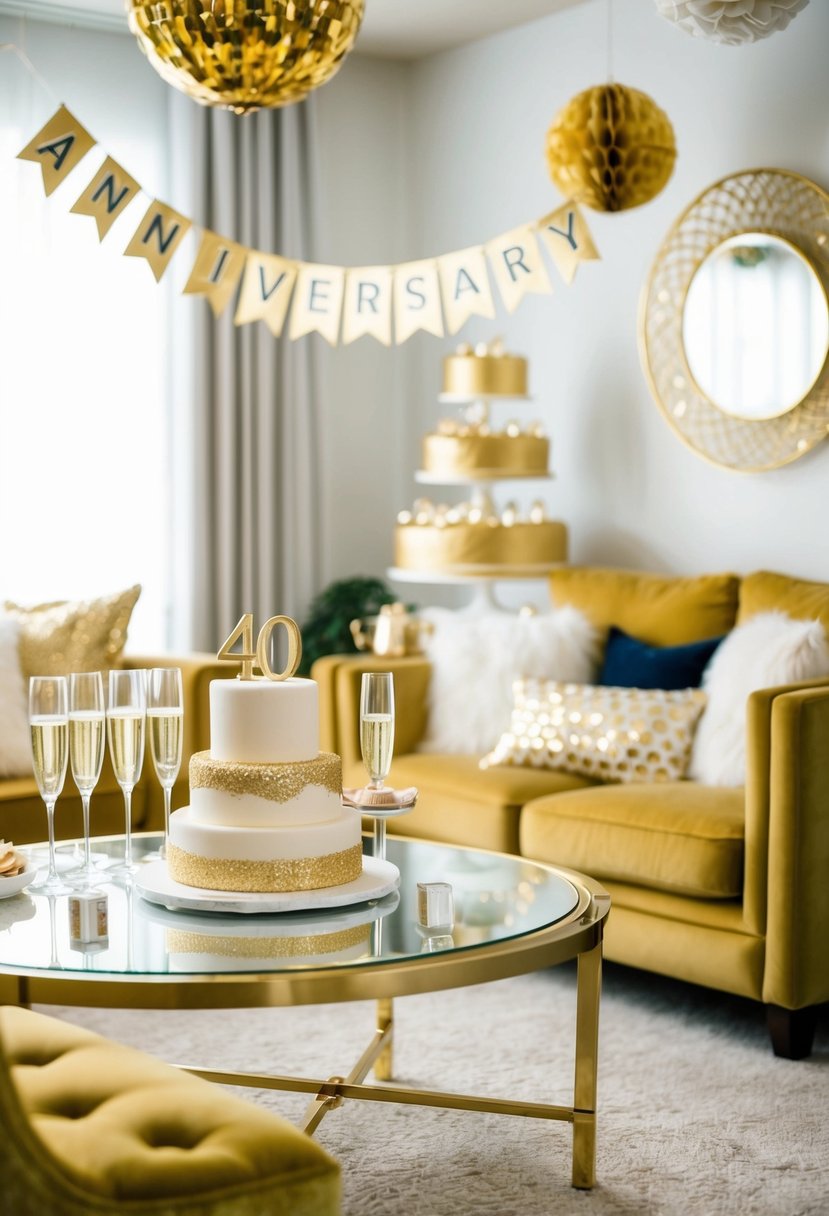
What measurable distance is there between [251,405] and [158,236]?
5.13 ft

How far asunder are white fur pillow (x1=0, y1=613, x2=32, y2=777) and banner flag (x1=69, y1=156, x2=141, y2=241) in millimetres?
1109

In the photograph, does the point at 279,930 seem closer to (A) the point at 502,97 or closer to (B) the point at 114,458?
(B) the point at 114,458

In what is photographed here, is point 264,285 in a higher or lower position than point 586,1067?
higher

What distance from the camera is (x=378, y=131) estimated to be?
5.38 metres

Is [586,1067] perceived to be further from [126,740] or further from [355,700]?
[355,700]

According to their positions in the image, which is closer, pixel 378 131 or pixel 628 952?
pixel 628 952

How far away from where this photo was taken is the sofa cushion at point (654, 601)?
3.85 meters

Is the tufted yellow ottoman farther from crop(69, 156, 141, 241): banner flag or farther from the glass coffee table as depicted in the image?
crop(69, 156, 141, 241): banner flag

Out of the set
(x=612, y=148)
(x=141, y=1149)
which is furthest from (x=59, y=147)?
(x=141, y=1149)

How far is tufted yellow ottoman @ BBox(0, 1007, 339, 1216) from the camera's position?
1.43m

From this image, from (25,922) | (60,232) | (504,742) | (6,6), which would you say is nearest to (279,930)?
(25,922)

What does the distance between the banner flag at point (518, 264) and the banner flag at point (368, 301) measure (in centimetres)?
29

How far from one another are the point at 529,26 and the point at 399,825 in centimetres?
275

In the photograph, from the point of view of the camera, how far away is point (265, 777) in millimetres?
2158
